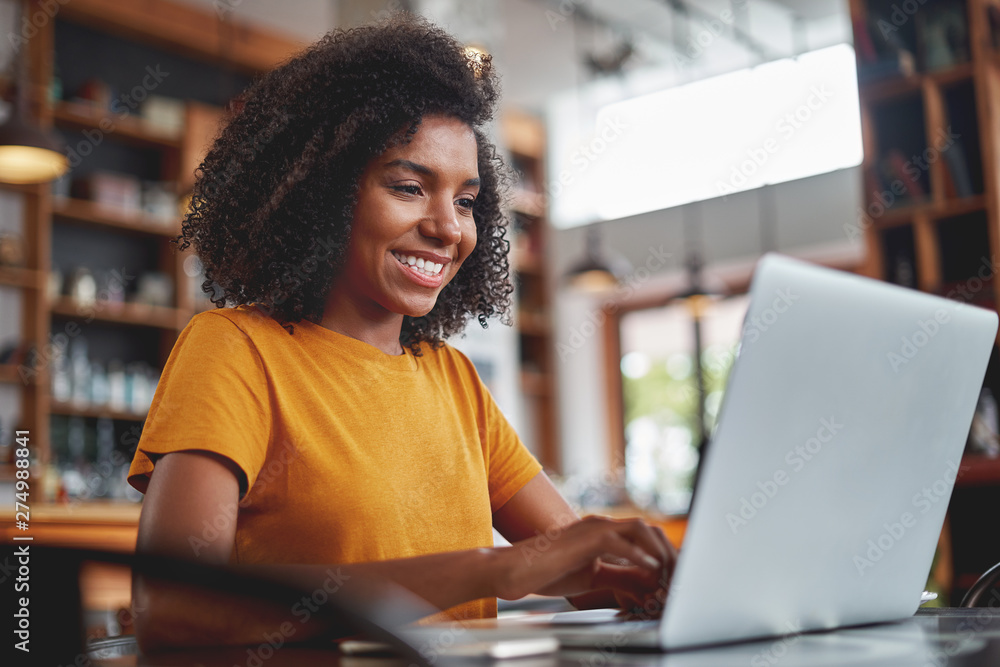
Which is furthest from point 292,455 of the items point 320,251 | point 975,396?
point 975,396

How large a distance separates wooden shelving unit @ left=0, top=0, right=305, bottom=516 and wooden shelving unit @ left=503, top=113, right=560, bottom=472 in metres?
2.49

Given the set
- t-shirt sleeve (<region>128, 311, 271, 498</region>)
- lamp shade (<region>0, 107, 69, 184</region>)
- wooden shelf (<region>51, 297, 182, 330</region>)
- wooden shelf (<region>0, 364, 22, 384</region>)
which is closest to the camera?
t-shirt sleeve (<region>128, 311, 271, 498</region>)

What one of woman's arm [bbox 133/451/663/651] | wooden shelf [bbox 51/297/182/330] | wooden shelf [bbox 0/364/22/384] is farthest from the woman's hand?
wooden shelf [bbox 51/297/182/330]

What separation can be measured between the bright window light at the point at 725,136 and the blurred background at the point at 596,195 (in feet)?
0.06

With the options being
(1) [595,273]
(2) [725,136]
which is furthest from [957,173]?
(2) [725,136]

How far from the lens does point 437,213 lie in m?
1.21

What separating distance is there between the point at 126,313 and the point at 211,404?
15.7 ft

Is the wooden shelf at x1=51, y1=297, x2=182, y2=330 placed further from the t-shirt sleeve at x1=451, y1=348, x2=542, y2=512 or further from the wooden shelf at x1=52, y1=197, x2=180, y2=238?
the t-shirt sleeve at x1=451, y1=348, x2=542, y2=512

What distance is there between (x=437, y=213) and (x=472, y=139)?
0.14 meters

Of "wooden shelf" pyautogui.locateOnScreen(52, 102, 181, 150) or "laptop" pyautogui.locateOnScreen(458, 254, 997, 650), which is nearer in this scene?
"laptop" pyautogui.locateOnScreen(458, 254, 997, 650)

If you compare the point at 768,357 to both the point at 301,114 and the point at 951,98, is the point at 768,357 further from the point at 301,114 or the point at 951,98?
the point at 951,98

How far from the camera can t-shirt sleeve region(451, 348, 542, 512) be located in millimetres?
1312

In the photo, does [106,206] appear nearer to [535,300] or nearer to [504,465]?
[535,300]

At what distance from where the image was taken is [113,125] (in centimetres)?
544
